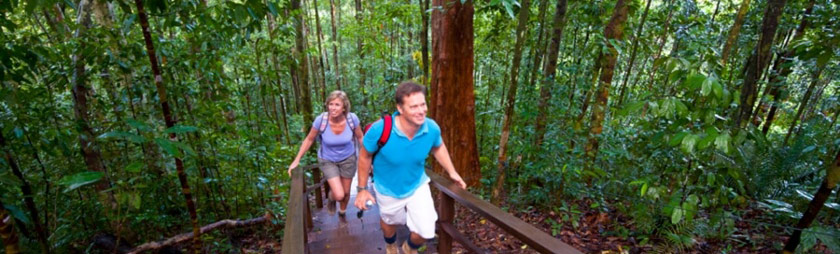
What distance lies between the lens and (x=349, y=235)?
3998 mm

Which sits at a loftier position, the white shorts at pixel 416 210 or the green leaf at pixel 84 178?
the green leaf at pixel 84 178

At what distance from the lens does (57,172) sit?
3881mm

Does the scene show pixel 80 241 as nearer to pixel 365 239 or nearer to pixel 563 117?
pixel 365 239

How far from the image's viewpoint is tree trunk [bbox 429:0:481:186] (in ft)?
15.6

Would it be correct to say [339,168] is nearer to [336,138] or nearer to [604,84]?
[336,138]

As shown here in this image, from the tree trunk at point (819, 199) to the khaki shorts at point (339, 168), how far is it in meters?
3.58

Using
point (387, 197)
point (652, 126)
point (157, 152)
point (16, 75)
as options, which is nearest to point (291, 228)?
point (387, 197)

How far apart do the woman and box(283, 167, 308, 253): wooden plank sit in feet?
2.25

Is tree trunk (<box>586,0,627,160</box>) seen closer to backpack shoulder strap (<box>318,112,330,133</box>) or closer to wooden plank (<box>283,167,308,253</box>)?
backpack shoulder strap (<box>318,112,330,133</box>)

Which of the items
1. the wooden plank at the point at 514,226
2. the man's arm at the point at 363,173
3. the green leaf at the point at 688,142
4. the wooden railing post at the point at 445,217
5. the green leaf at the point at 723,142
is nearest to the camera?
the wooden plank at the point at 514,226

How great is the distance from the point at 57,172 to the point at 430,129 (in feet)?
14.0

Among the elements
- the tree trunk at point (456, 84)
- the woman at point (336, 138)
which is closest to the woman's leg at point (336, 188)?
the woman at point (336, 138)

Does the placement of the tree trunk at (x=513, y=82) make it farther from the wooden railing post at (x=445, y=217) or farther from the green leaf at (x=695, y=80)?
the green leaf at (x=695, y=80)

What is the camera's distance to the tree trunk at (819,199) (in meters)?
2.20
